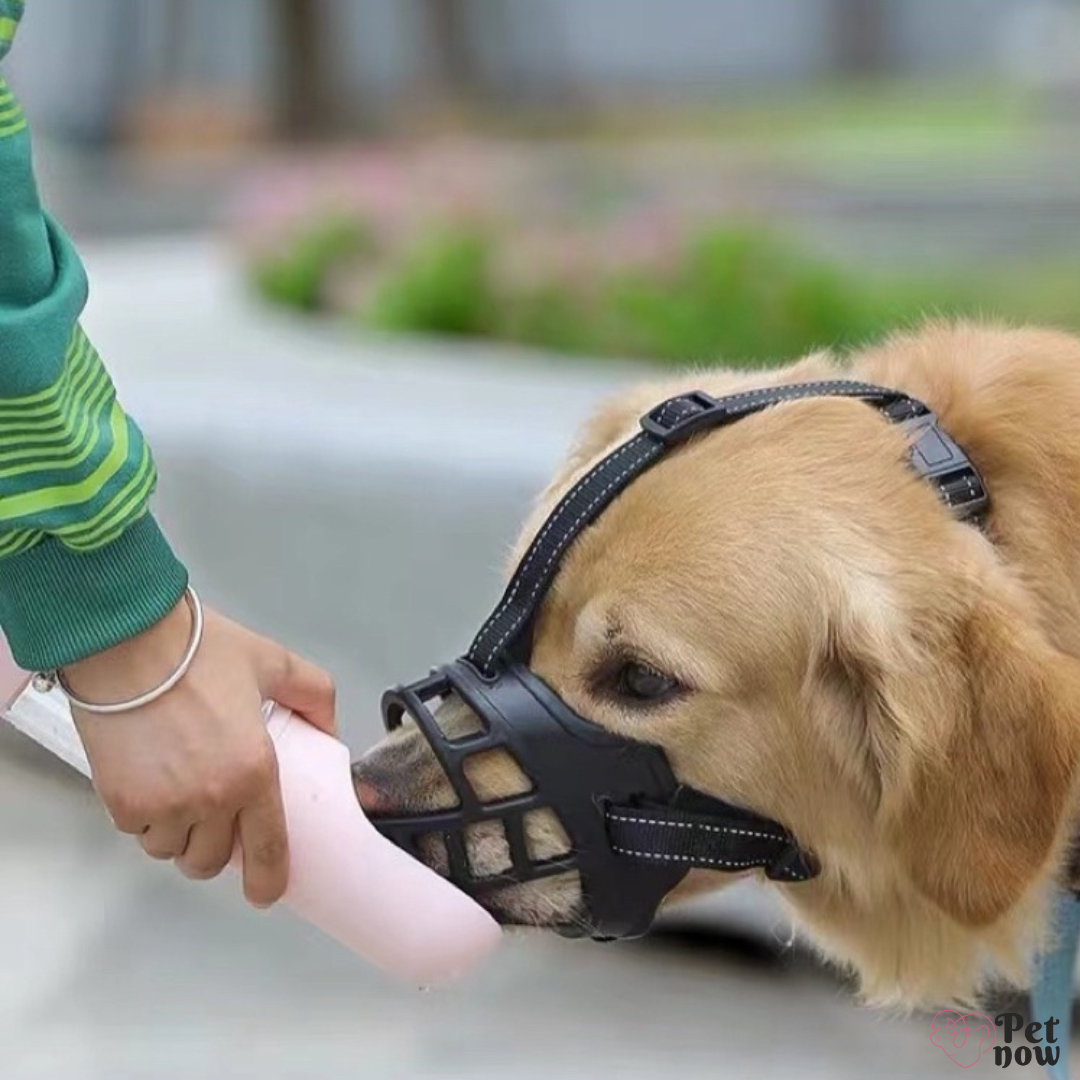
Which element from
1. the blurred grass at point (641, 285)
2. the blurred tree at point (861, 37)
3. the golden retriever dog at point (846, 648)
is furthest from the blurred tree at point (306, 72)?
the golden retriever dog at point (846, 648)

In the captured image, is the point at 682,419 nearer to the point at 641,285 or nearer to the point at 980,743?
the point at 980,743

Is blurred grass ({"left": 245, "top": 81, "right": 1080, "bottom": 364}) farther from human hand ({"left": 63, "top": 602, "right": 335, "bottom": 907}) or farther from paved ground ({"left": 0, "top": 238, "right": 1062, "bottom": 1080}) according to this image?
human hand ({"left": 63, "top": 602, "right": 335, "bottom": 907})

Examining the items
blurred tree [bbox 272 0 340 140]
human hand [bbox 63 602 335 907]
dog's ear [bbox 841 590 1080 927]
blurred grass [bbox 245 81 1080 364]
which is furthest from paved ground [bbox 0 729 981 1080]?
blurred tree [bbox 272 0 340 140]

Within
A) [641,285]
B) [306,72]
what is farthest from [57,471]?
[306,72]

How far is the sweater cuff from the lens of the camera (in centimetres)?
168

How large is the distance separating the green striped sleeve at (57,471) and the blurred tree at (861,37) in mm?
12541

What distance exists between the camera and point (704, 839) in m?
2.14

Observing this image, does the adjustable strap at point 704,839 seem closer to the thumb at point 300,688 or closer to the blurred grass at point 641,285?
the thumb at point 300,688

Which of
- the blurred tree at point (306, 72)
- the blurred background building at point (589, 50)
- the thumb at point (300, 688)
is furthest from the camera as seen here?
the blurred background building at point (589, 50)

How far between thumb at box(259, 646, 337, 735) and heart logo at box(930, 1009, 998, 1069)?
2.15m

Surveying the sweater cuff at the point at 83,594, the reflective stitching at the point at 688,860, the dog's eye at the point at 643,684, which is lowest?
the reflective stitching at the point at 688,860

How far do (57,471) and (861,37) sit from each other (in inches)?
503

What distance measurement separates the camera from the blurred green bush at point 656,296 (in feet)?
18.3

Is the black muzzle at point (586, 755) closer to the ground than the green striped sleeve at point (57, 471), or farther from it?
closer to the ground
